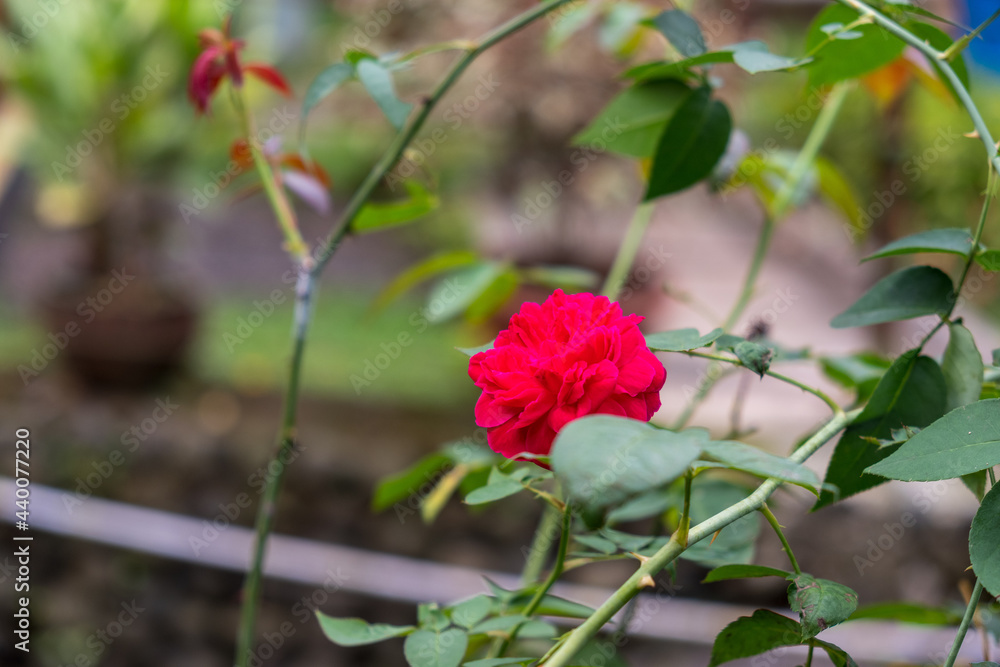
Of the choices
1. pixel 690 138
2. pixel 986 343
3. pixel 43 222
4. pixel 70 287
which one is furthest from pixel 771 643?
pixel 43 222

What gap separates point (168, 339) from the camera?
193 cm

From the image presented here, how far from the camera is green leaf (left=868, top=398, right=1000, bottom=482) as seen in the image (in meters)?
0.23

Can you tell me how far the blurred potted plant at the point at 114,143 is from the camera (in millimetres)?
1896

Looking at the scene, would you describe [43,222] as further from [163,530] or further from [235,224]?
[163,530]

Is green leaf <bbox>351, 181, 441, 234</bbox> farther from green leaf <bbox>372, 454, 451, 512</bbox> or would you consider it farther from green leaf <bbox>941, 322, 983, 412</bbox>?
green leaf <bbox>941, 322, 983, 412</bbox>

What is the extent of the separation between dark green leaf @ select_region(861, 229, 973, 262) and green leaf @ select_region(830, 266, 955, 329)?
0.05 feet

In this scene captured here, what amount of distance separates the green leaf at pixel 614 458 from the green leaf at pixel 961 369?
15cm
